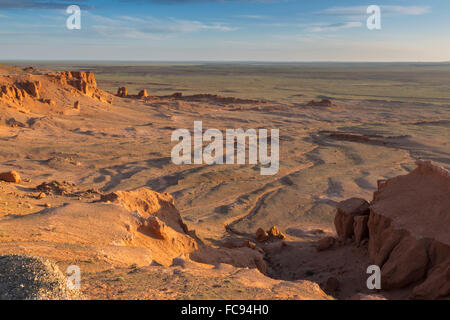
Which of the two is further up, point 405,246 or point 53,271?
point 53,271

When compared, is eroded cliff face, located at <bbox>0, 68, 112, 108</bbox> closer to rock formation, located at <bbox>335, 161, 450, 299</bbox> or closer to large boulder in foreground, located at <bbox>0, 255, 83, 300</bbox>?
large boulder in foreground, located at <bbox>0, 255, 83, 300</bbox>

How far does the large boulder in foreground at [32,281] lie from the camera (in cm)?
404

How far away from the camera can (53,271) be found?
178 inches

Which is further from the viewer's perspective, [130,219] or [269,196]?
[269,196]

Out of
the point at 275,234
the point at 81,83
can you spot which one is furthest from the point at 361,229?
the point at 81,83

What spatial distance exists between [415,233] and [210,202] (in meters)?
9.53

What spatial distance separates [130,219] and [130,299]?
3790mm

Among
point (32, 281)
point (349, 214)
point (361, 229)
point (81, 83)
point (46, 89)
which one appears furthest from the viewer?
point (81, 83)

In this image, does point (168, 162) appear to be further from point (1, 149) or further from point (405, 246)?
point (405, 246)

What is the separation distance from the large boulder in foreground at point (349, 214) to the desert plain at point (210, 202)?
0.18 ft

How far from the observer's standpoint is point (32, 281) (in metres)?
4.25

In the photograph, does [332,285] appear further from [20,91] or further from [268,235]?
[20,91]
